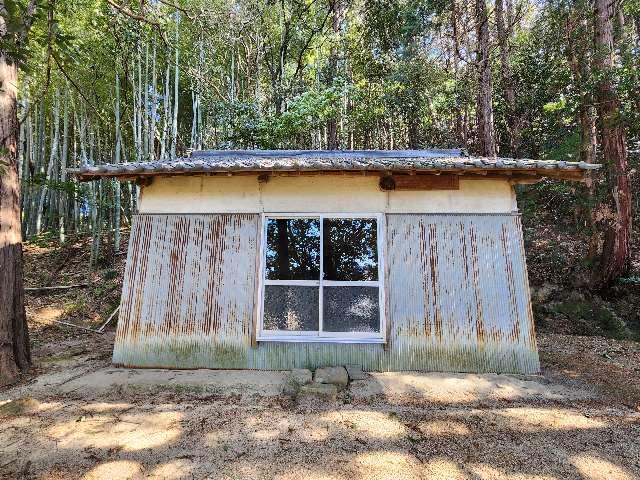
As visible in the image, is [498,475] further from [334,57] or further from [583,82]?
[334,57]

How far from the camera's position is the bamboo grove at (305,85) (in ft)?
28.1

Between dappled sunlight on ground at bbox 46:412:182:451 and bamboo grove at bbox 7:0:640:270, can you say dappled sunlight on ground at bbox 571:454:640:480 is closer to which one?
dappled sunlight on ground at bbox 46:412:182:451

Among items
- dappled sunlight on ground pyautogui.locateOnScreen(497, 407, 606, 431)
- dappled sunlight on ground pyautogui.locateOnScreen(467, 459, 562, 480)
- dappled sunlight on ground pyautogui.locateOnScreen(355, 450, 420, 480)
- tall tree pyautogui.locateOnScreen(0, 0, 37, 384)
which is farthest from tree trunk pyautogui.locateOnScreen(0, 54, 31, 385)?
dappled sunlight on ground pyautogui.locateOnScreen(497, 407, 606, 431)

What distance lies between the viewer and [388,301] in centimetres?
427

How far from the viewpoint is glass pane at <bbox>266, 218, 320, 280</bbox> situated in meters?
4.41

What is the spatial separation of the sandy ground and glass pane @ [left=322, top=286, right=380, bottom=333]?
62 cm

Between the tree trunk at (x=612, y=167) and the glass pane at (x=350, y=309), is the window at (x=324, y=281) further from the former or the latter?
the tree trunk at (x=612, y=167)

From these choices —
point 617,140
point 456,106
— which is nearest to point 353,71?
point 456,106

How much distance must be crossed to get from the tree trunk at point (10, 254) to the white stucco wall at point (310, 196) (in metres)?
1.33

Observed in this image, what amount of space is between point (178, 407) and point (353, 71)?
1094 centimetres

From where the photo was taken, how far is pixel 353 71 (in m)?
11.7

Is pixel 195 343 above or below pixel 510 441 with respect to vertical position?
above

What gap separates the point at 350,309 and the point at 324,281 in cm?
44

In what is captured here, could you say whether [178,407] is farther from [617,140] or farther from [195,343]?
[617,140]
